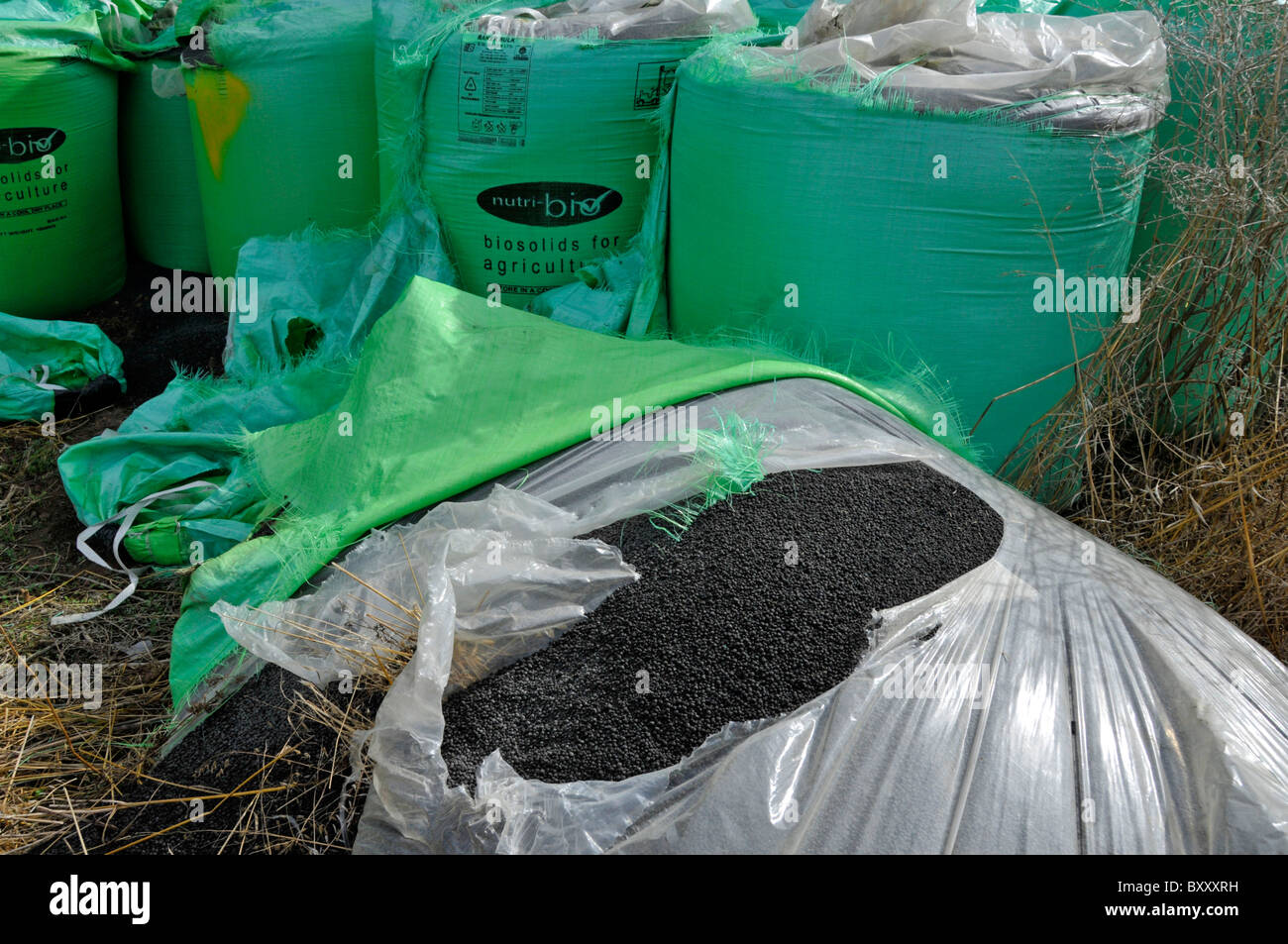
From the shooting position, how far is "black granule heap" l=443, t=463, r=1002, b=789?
4.16 feet

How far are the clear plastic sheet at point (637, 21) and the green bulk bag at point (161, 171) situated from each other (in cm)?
132

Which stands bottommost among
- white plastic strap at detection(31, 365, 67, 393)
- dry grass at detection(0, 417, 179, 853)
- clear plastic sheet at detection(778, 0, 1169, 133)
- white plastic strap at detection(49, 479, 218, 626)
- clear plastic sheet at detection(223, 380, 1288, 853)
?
dry grass at detection(0, 417, 179, 853)

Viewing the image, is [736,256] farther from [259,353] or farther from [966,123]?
[259,353]

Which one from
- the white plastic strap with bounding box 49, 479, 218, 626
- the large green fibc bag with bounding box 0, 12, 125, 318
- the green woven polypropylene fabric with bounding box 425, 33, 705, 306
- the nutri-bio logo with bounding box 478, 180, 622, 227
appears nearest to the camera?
the white plastic strap with bounding box 49, 479, 218, 626

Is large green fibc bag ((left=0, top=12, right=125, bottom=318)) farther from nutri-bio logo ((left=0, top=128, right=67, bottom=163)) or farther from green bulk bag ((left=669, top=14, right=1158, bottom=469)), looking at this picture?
green bulk bag ((left=669, top=14, right=1158, bottom=469))

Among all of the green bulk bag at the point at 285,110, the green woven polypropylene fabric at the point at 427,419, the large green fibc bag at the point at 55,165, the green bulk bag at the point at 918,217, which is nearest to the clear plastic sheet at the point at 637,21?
the green bulk bag at the point at 918,217

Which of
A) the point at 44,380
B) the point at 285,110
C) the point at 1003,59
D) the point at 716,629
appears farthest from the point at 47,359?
the point at 1003,59

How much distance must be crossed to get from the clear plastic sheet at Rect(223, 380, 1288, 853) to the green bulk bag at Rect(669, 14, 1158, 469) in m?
0.59

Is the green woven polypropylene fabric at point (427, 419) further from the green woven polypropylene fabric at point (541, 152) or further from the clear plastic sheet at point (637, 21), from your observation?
the clear plastic sheet at point (637, 21)

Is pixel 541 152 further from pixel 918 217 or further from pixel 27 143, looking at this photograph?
pixel 27 143

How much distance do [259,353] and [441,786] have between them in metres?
1.69

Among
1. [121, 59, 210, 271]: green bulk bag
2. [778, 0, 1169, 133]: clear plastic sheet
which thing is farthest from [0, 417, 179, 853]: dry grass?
[778, 0, 1169, 133]: clear plastic sheet

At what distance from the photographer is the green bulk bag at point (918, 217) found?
1854 mm
